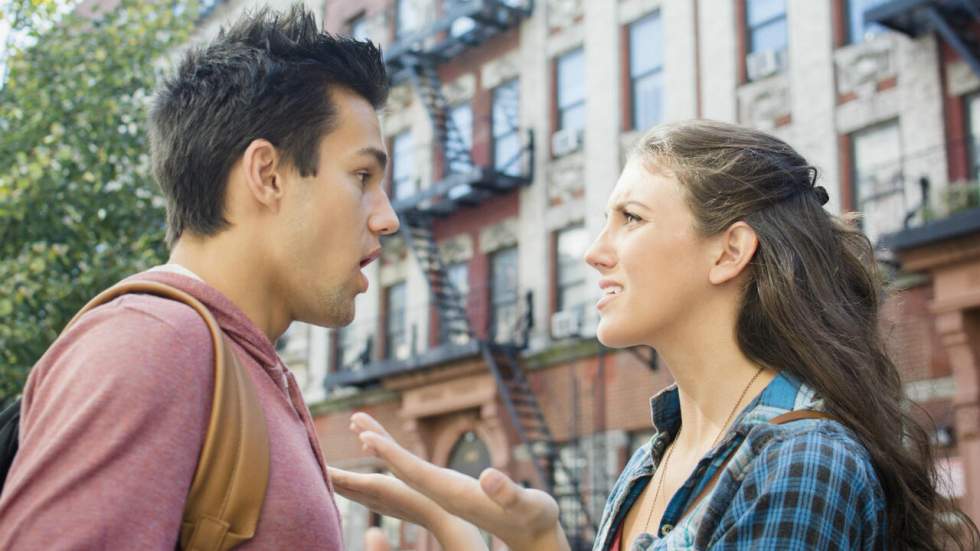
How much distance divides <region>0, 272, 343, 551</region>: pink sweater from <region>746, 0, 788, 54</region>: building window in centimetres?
1681

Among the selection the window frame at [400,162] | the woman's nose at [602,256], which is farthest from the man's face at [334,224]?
the window frame at [400,162]

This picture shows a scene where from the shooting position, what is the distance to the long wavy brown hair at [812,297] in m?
3.03

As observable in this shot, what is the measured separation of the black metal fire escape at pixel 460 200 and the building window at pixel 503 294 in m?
0.58

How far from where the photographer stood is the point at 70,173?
14.8 metres

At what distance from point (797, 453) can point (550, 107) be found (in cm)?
1927

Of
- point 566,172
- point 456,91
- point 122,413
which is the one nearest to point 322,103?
point 122,413

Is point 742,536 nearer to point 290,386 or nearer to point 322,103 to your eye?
point 290,386

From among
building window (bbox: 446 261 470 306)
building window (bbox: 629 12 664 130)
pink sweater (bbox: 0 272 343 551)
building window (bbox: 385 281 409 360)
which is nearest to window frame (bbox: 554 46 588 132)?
building window (bbox: 629 12 664 130)

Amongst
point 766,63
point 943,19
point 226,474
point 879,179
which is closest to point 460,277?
point 766,63

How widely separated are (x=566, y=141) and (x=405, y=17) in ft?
20.6

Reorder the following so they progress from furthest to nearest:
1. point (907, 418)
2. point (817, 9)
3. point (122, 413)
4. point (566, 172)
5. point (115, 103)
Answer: point (566, 172) < point (817, 9) < point (115, 103) < point (907, 418) < point (122, 413)

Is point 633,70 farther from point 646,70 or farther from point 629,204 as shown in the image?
point 629,204

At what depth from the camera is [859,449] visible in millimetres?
2910

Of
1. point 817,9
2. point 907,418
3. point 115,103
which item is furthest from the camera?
point 817,9
